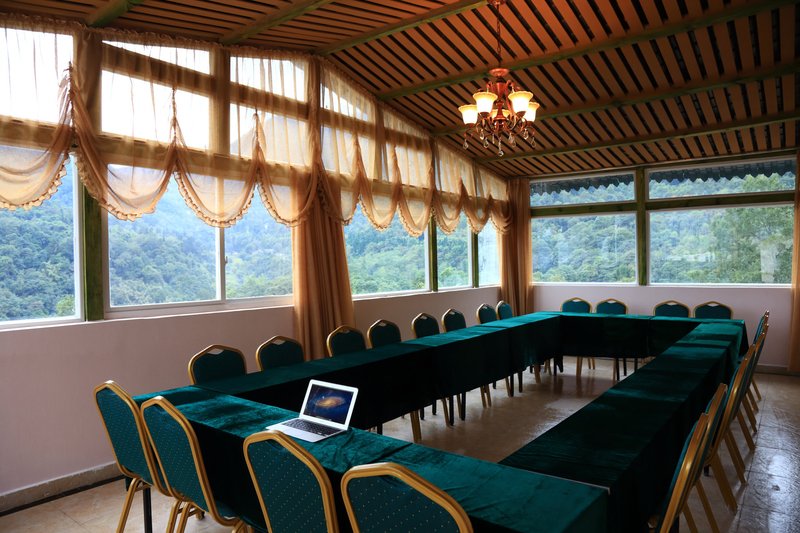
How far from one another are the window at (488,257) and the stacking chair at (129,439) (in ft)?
23.2

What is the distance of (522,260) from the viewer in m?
9.58

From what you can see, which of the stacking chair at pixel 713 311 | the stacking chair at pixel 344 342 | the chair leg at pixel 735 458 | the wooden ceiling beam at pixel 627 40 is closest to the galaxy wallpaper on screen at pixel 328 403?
the stacking chair at pixel 344 342

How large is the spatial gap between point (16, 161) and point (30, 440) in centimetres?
194

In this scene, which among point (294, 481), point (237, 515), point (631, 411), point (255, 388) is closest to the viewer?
point (294, 481)

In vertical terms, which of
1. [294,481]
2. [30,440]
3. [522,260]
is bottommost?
[30,440]

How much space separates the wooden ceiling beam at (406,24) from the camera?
15.4 ft

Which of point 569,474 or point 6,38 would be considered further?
point 6,38

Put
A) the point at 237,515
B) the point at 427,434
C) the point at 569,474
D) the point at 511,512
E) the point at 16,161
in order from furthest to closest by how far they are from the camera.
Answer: the point at 427,434 < the point at 16,161 < the point at 237,515 < the point at 569,474 < the point at 511,512

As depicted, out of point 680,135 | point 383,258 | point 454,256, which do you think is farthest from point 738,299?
point 383,258

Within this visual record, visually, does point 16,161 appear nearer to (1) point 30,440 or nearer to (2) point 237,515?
(1) point 30,440

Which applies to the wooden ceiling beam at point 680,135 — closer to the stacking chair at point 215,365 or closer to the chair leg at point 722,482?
the chair leg at point 722,482

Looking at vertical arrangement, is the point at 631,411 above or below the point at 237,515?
above

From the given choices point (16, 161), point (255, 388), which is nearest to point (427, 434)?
point (255, 388)

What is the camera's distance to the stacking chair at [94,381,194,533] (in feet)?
8.24
